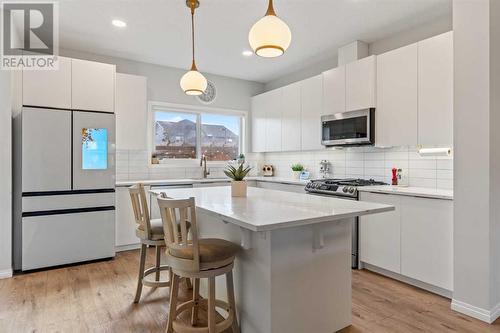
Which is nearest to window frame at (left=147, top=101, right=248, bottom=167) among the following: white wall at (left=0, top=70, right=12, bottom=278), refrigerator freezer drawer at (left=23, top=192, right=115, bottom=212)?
refrigerator freezer drawer at (left=23, top=192, right=115, bottom=212)

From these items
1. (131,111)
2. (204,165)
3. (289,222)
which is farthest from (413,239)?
(131,111)

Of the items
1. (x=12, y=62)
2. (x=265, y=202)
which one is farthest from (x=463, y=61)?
(x=12, y=62)

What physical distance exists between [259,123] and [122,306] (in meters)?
3.83

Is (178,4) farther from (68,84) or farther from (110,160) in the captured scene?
(110,160)

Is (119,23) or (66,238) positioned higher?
(119,23)

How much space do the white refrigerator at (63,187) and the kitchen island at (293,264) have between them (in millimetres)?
2090

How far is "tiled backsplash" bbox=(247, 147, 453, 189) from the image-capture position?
3.20m

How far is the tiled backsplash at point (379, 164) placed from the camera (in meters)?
3.20

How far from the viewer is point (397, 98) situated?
3.24m

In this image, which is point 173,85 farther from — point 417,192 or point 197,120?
point 417,192

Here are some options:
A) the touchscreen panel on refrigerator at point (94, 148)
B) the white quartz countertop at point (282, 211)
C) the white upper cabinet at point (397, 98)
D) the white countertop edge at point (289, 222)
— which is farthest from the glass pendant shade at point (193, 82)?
the white upper cabinet at point (397, 98)

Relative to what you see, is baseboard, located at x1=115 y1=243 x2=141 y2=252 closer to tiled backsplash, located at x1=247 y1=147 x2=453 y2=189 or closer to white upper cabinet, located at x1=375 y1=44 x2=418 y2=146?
tiled backsplash, located at x1=247 y1=147 x2=453 y2=189

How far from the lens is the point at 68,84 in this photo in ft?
11.6

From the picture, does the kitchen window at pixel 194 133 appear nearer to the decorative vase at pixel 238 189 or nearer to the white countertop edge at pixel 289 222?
the decorative vase at pixel 238 189
